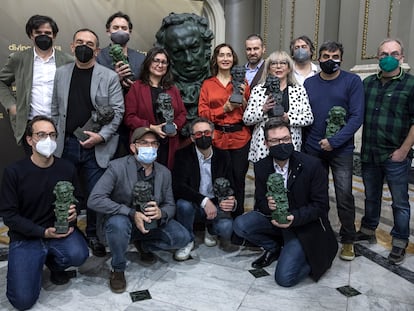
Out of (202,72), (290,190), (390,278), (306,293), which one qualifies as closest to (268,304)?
(306,293)

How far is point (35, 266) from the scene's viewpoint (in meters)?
2.60

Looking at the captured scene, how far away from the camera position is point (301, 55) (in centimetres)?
362

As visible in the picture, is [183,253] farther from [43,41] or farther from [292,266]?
[43,41]

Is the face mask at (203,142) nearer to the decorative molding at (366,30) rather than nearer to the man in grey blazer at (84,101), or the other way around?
the man in grey blazer at (84,101)

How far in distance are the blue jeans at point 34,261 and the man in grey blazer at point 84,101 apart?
2.20ft

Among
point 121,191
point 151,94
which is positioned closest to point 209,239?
point 121,191

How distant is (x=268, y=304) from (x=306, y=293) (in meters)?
0.31

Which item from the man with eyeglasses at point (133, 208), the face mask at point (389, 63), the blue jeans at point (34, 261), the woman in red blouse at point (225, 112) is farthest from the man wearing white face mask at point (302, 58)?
the blue jeans at point (34, 261)

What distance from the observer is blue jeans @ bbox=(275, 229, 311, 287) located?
281 centimetres

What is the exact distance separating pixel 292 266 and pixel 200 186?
0.99 metres

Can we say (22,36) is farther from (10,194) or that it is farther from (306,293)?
(306,293)

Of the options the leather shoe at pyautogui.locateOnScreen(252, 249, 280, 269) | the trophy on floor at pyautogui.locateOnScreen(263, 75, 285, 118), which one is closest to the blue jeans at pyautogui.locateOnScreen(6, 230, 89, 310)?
the leather shoe at pyautogui.locateOnScreen(252, 249, 280, 269)

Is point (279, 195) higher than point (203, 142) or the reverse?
the reverse

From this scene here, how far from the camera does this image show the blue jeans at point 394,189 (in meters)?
3.07
